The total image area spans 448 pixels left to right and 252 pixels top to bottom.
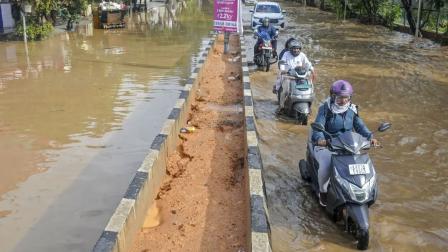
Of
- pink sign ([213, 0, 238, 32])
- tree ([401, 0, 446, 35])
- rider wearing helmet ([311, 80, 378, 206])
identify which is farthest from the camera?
tree ([401, 0, 446, 35])

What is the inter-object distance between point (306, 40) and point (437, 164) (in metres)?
15.5

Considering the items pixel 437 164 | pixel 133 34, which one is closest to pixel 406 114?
pixel 437 164

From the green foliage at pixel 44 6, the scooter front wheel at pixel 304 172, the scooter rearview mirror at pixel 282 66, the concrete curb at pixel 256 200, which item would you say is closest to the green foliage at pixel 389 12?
the green foliage at pixel 44 6

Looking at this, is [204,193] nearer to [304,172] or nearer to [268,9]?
[304,172]

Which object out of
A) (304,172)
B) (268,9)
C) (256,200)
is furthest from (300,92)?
(268,9)

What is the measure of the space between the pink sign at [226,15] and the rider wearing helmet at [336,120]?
10818 millimetres

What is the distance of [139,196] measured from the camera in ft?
16.8

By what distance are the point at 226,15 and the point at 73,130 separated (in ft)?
27.9

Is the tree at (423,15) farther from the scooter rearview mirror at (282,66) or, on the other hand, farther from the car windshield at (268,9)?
the scooter rearview mirror at (282,66)

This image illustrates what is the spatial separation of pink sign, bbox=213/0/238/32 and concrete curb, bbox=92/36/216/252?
27.4ft

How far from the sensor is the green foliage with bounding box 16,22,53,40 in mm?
20047

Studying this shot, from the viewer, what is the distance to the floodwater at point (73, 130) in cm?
571

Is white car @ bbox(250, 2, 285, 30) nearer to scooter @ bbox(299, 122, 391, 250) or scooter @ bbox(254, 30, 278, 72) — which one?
scooter @ bbox(254, 30, 278, 72)

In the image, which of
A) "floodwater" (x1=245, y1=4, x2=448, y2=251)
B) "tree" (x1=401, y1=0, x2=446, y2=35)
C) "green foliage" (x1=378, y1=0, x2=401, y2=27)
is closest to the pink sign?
"floodwater" (x1=245, y1=4, x2=448, y2=251)
